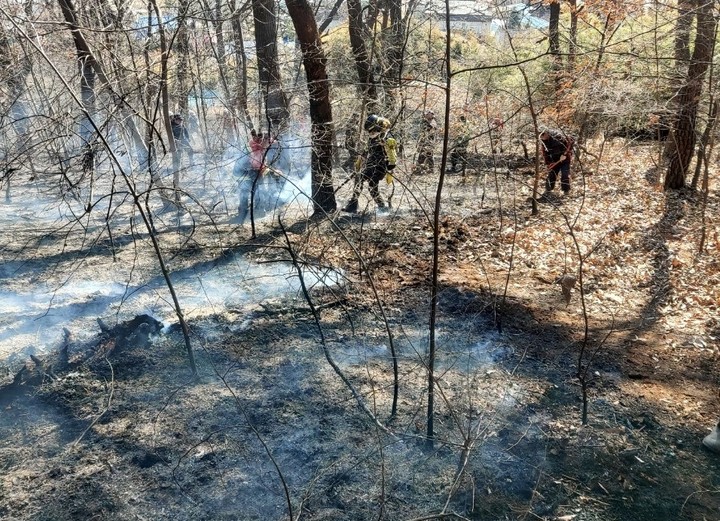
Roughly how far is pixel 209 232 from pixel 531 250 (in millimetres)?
5882

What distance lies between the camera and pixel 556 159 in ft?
40.7

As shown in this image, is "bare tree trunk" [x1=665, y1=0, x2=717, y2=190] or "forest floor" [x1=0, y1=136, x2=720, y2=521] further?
"bare tree trunk" [x1=665, y1=0, x2=717, y2=190]

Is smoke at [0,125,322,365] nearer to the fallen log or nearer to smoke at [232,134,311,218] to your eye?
the fallen log

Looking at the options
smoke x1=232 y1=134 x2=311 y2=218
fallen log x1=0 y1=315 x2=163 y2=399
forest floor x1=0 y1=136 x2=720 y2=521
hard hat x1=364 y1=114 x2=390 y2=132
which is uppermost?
hard hat x1=364 y1=114 x2=390 y2=132

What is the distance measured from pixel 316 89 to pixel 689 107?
6.86 meters

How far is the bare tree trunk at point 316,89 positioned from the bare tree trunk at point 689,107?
583 centimetres

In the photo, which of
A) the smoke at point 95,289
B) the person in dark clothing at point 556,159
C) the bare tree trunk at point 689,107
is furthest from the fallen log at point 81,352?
the person in dark clothing at point 556,159

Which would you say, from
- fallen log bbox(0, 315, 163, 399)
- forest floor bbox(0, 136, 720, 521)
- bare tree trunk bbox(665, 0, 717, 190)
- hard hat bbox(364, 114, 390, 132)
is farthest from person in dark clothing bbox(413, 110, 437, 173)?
fallen log bbox(0, 315, 163, 399)

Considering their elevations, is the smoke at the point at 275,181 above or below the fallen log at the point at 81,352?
above

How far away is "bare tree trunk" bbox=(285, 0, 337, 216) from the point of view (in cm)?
925

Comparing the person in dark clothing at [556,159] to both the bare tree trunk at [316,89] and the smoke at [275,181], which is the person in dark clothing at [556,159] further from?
the smoke at [275,181]

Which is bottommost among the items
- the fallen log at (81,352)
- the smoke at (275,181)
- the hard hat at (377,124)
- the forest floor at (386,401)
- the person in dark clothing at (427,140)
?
the forest floor at (386,401)

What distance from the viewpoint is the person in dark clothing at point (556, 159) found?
39.1 ft

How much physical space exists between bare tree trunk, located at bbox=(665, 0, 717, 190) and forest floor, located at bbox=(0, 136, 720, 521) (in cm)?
298
